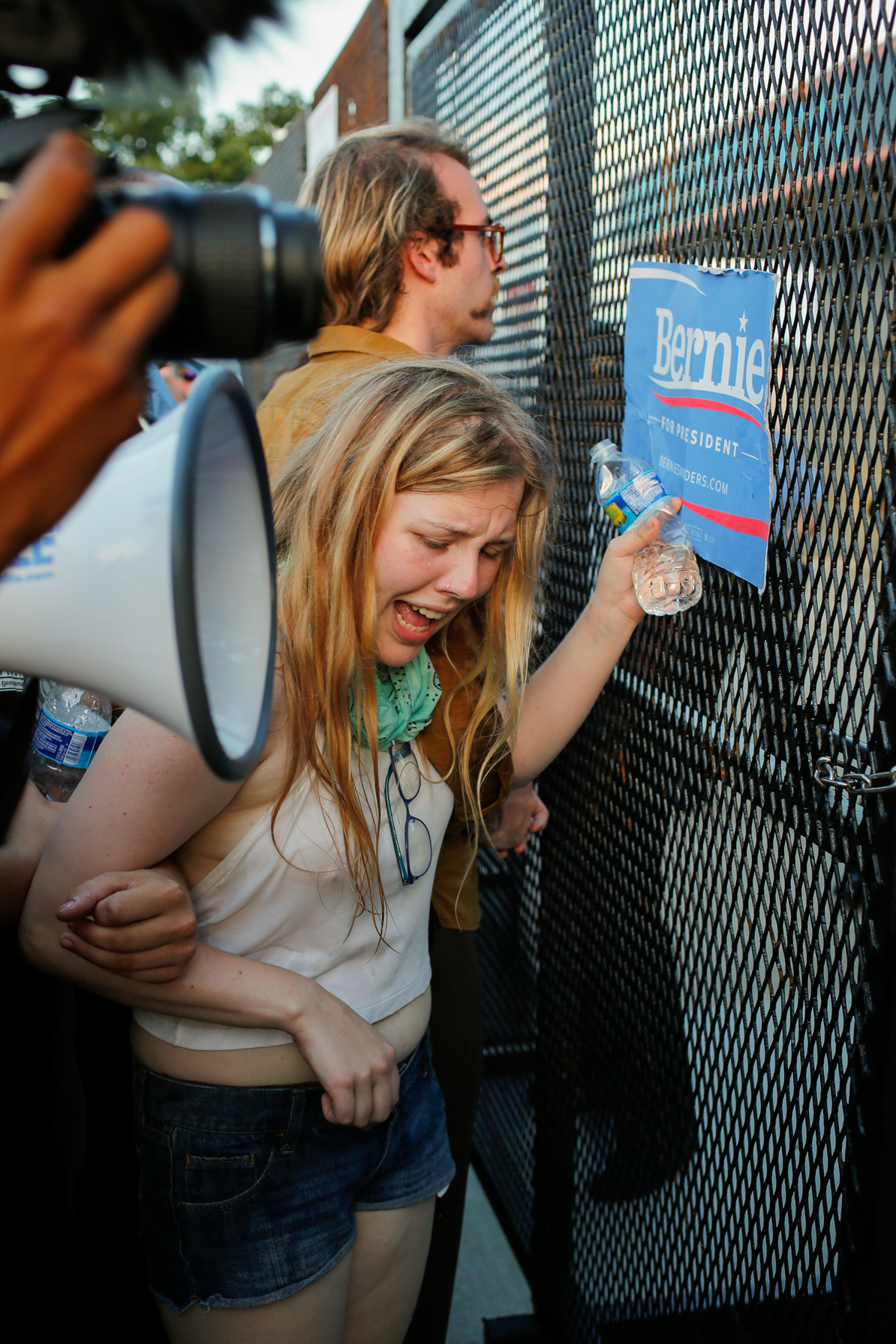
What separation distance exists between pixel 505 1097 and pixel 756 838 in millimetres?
1780

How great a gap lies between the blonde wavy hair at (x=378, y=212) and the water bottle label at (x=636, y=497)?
994 mm

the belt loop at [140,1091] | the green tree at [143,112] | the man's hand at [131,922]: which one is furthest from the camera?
the belt loop at [140,1091]

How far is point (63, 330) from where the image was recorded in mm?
505

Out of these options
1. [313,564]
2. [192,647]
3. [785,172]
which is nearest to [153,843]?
[313,564]

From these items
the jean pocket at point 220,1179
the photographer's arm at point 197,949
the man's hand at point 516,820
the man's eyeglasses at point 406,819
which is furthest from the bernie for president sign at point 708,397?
the jean pocket at point 220,1179

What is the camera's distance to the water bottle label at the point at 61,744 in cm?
156

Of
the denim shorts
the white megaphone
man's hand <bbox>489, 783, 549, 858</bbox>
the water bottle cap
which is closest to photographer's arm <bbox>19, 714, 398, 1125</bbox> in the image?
the denim shorts

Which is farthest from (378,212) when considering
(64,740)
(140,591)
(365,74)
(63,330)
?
(365,74)

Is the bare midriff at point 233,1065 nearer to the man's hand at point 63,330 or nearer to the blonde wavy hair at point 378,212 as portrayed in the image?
the man's hand at point 63,330

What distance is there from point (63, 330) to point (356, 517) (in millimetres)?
1036

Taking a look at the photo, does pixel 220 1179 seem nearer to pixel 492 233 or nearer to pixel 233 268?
pixel 233 268

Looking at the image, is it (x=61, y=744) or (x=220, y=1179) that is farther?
(x=61, y=744)

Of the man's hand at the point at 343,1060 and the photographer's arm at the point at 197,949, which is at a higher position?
the photographer's arm at the point at 197,949

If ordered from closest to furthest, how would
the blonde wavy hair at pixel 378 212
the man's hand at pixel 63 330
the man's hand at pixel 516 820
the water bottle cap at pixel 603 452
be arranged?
the man's hand at pixel 63 330 < the water bottle cap at pixel 603 452 < the man's hand at pixel 516 820 < the blonde wavy hair at pixel 378 212
